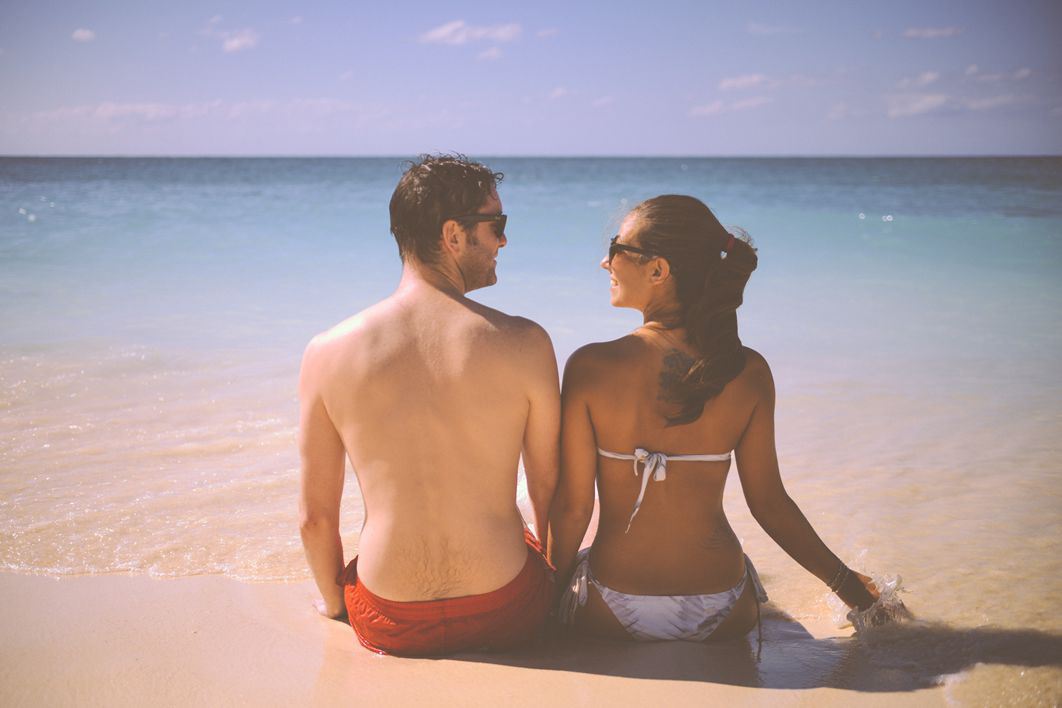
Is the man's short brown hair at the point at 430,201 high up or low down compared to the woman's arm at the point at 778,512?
up

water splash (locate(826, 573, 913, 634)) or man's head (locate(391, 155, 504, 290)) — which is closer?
man's head (locate(391, 155, 504, 290))

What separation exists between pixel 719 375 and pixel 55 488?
3.04m

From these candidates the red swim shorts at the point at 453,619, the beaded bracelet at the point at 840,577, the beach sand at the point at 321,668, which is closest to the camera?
the beach sand at the point at 321,668

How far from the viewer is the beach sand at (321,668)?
2.11 m

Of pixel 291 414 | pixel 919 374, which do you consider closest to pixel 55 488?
pixel 291 414

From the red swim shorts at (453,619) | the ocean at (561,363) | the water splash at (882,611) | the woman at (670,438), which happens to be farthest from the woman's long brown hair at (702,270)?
the water splash at (882,611)

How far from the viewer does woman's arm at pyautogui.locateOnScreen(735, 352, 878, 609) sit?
237 centimetres

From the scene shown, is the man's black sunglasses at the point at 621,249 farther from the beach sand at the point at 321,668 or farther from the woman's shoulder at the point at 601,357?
the beach sand at the point at 321,668

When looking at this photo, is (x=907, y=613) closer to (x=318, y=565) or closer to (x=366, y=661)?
(x=366, y=661)

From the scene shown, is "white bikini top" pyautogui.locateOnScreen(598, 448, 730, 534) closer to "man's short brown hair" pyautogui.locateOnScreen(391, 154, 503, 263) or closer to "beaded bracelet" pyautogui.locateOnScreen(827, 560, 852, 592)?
"beaded bracelet" pyautogui.locateOnScreen(827, 560, 852, 592)

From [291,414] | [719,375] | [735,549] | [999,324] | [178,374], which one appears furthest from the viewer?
[999,324]

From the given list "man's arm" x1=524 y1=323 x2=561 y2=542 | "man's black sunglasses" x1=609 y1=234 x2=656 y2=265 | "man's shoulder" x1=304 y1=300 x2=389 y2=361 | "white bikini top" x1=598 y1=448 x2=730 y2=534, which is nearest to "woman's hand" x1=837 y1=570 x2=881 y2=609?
"white bikini top" x1=598 y1=448 x2=730 y2=534

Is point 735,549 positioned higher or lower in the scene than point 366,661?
higher

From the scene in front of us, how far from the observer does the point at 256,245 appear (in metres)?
13.7
